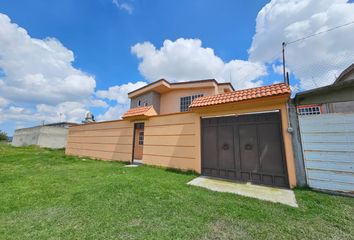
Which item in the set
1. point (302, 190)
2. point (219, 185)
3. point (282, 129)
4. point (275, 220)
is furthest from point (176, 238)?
point (282, 129)

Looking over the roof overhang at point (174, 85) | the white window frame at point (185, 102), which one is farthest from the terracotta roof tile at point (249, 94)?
the white window frame at point (185, 102)

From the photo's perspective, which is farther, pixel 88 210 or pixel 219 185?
pixel 219 185

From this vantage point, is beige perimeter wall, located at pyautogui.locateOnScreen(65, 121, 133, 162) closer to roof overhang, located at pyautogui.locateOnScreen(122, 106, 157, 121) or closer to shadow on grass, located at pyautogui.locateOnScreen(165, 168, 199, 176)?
roof overhang, located at pyautogui.locateOnScreen(122, 106, 157, 121)

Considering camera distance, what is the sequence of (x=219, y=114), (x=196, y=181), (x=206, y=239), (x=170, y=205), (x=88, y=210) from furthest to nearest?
(x=219, y=114), (x=196, y=181), (x=170, y=205), (x=88, y=210), (x=206, y=239)

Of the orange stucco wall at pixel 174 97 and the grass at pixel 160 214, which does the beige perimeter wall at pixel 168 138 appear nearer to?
the grass at pixel 160 214

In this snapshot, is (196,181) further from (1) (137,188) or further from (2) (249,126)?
(2) (249,126)

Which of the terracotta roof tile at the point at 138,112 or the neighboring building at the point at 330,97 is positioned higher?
the terracotta roof tile at the point at 138,112

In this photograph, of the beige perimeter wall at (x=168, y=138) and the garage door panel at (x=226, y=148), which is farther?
the garage door panel at (x=226, y=148)

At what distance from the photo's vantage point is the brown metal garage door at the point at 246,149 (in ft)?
16.7

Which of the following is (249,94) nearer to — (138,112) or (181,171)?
(181,171)

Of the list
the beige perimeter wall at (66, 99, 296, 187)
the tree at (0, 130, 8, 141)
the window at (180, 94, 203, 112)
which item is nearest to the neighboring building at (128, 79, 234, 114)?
the window at (180, 94, 203, 112)

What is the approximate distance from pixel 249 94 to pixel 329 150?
276 cm

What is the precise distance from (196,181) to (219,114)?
271 cm

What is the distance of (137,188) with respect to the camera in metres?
4.38
